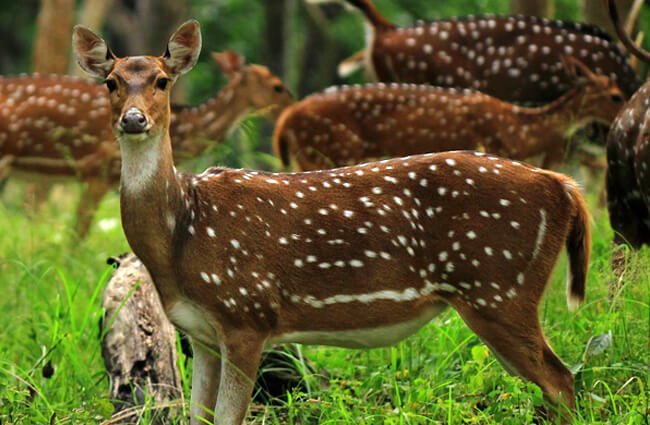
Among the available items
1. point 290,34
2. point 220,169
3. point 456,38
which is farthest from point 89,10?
point 220,169

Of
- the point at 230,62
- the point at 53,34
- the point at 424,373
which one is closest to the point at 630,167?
the point at 424,373

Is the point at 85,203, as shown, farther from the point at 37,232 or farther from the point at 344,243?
the point at 344,243

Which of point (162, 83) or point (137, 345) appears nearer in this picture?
point (162, 83)

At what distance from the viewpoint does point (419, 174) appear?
496 cm

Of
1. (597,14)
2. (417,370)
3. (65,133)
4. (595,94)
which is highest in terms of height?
(597,14)

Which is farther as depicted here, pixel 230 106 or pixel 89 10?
pixel 89 10

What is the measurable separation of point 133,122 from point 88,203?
5.07 metres

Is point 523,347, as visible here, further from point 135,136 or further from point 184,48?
point 184,48

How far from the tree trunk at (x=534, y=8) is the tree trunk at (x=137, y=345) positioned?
557 centimetres

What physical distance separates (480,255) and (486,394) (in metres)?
0.76

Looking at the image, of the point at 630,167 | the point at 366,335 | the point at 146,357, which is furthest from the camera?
the point at 630,167

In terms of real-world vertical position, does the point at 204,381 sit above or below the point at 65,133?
above

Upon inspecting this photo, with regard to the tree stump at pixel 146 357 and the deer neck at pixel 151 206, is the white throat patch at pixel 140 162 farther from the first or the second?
the tree stump at pixel 146 357

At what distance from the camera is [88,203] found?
9.42 m
